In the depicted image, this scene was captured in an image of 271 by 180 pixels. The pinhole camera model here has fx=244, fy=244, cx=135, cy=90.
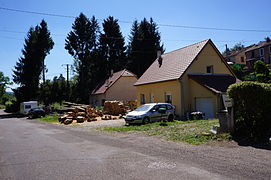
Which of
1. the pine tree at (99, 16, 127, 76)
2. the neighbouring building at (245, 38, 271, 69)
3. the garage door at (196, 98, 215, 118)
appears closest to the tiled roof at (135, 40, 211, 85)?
the garage door at (196, 98, 215, 118)

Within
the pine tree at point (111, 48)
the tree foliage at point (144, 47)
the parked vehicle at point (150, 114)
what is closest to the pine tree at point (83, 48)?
the pine tree at point (111, 48)

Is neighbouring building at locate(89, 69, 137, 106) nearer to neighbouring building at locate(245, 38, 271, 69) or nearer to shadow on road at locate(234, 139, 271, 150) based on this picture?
shadow on road at locate(234, 139, 271, 150)

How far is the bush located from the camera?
927 cm

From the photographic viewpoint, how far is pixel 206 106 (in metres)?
21.3

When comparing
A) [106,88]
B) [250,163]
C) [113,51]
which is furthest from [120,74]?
[250,163]

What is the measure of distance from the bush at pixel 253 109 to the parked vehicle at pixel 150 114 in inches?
312

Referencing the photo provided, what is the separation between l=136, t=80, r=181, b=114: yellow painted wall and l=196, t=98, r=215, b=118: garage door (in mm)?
1779

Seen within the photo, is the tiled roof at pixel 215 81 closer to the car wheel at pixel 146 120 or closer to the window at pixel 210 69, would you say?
the window at pixel 210 69

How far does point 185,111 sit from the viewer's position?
73.5 ft

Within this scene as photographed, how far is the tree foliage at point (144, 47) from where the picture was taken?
161ft

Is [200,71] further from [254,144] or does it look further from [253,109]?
[254,144]

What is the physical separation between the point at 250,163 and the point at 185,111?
16215 millimetres

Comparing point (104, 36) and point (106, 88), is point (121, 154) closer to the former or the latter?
point (106, 88)

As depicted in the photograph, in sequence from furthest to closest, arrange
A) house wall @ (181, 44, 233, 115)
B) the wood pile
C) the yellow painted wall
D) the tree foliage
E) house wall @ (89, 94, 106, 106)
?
the tree foliage, house wall @ (89, 94, 106, 106), the wood pile, the yellow painted wall, house wall @ (181, 44, 233, 115)
